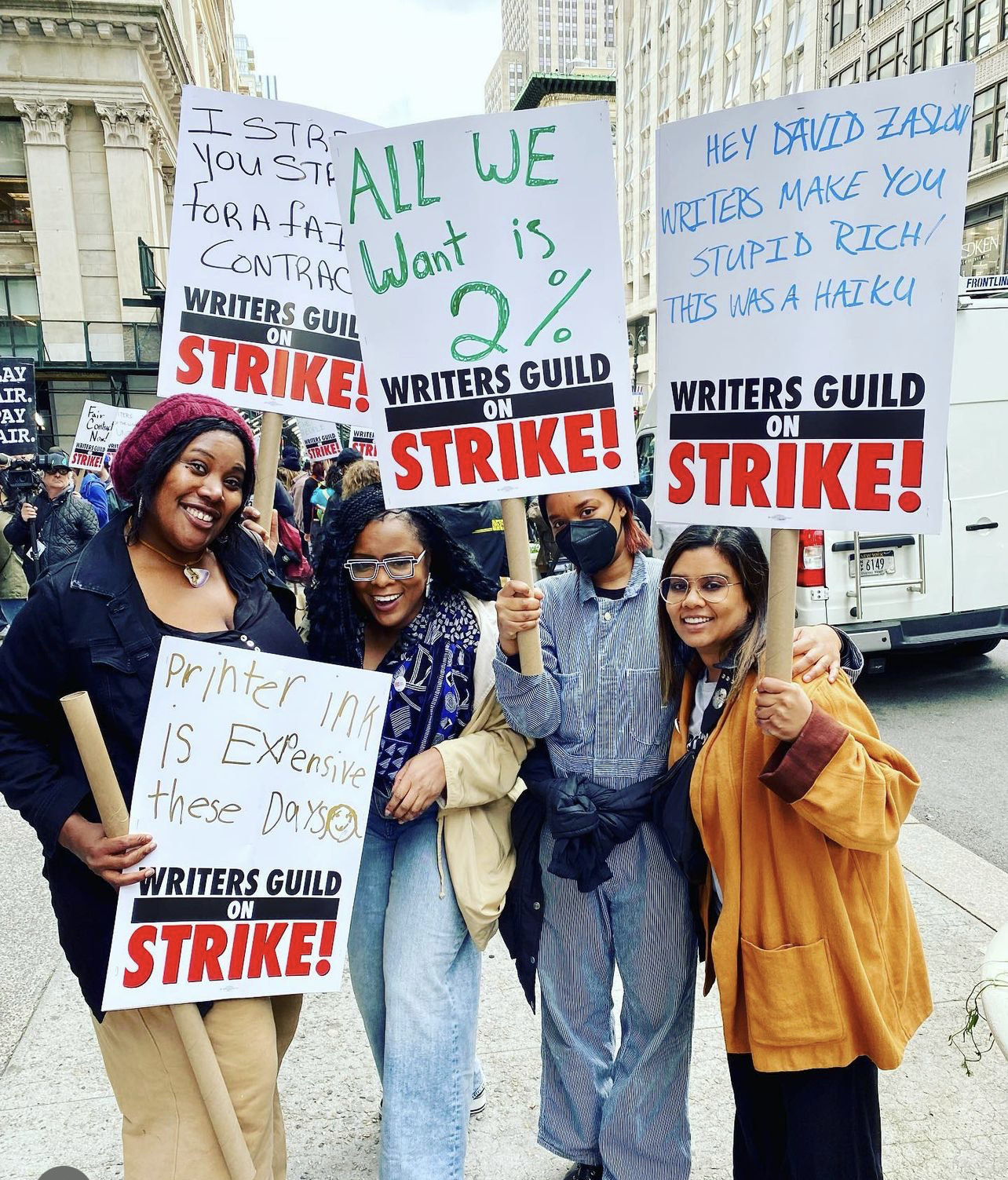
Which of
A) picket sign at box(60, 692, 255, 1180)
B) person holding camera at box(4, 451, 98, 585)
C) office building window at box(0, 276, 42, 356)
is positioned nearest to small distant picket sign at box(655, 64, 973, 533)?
picket sign at box(60, 692, 255, 1180)

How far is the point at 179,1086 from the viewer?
A: 1.82m

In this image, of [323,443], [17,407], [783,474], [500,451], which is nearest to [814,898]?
[783,474]

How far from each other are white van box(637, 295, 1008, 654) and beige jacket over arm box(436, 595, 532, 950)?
14.7 ft

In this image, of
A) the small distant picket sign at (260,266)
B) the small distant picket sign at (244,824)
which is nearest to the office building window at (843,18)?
the small distant picket sign at (260,266)

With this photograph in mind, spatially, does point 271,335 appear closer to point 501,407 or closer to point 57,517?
point 501,407

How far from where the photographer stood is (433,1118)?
6.74 feet

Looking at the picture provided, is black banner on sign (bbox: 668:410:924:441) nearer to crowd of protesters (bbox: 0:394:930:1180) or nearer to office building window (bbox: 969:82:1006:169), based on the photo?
crowd of protesters (bbox: 0:394:930:1180)

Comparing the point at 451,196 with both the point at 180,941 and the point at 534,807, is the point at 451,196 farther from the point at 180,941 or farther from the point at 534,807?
the point at 180,941

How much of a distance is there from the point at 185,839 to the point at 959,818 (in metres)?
4.32

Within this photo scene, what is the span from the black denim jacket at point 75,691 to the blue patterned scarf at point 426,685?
23.3 inches

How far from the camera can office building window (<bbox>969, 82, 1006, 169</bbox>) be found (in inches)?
1115

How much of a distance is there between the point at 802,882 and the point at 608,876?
0.47m

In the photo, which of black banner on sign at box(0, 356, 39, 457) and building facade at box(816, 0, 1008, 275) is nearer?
black banner on sign at box(0, 356, 39, 457)

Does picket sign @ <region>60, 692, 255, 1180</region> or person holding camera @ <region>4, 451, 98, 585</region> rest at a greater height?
person holding camera @ <region>4, 451, 98, 585</region>
